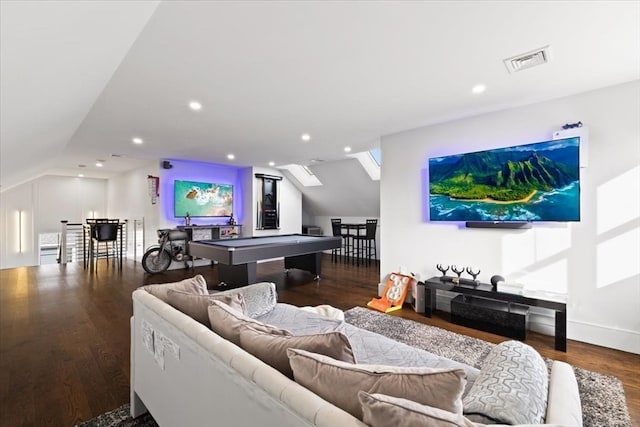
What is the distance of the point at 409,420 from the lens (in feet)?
2.14

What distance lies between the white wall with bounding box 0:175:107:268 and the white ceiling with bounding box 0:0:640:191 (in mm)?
6522

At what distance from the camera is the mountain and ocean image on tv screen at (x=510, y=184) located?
9.65 feet

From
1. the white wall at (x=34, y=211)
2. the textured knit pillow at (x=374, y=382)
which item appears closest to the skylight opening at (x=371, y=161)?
the textured knit pillow at (x=374, y=382)

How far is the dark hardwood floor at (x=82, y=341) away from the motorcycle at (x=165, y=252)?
468mm

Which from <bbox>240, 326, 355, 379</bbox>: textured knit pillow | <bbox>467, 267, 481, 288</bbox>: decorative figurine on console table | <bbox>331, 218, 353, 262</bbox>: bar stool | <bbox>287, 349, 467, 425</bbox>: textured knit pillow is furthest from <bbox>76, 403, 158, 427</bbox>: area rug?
<bbox>331, 218, 353, 262</bbox>: bar stool

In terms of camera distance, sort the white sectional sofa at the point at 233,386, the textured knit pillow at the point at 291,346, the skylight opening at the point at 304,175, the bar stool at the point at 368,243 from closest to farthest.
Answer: the white sectional sofa at the point at 233,386, the textured knit pillow at the point at 291,346, the bar stool at the point at 368,243, the skylight opening at the point at 304,175

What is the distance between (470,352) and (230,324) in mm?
2374

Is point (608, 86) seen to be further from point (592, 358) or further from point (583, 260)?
point (592, 358)

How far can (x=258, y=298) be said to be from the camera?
2.28 m

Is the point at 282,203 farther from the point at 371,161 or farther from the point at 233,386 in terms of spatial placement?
the point at 233,386

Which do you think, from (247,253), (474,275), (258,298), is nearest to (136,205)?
(247,253)

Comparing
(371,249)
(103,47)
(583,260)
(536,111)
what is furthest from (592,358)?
(371,249)

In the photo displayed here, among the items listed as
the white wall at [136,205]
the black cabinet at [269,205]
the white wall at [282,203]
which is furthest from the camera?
the black cabinet at [269,205]

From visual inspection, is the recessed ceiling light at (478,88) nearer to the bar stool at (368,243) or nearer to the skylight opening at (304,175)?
the bar stool at (368,243)
